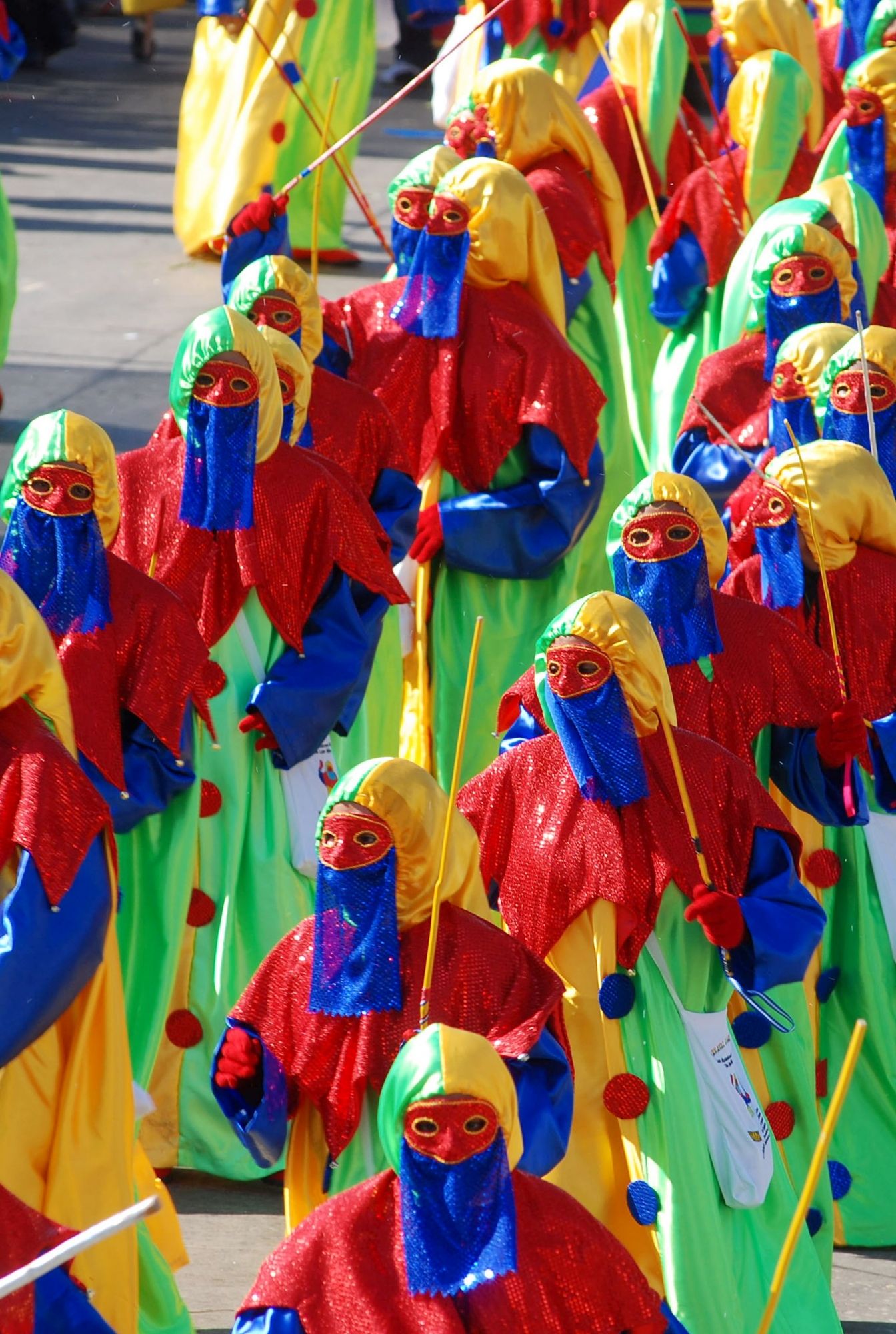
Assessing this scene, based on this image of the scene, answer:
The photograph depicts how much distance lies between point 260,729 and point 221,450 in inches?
24.3

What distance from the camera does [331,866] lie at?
15.4 feet

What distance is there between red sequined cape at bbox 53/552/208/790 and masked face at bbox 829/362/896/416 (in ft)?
7.08

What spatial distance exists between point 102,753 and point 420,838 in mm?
1067

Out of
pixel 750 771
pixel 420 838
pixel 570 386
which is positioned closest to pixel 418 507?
pixel 570 386

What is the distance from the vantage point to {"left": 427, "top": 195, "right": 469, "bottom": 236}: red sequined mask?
25.2 ft

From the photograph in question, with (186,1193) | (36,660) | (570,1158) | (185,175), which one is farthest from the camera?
(185,175)

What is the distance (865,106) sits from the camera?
31.4ft

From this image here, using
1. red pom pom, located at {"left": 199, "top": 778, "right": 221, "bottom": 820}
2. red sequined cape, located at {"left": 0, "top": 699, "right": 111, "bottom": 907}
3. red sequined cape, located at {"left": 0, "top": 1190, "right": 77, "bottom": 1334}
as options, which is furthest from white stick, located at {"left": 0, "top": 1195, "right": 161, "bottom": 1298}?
red pom pom, located at {"left": 199, "top": 778, "right": 221, "bottom": 820}

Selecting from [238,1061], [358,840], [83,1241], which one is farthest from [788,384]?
[83,1241]

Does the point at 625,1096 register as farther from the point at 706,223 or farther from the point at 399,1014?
the point at 706,223

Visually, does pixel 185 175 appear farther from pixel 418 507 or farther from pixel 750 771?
pixel 750 771

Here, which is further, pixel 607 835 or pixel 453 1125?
pixel 607 835

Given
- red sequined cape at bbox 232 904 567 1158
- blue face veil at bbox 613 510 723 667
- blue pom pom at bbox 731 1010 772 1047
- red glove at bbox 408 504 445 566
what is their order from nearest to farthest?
red sequined cape at bbox 232 904 567 1158
blue pom pom at bbox 731 1010 772 1047
blue face veil at bbox 613 510 723 667
red glove at bbox 408 504 445 566

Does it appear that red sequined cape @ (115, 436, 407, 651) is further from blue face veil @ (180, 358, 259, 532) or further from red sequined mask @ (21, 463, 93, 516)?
red sequined mask @ (21, 463, 93, 516)
